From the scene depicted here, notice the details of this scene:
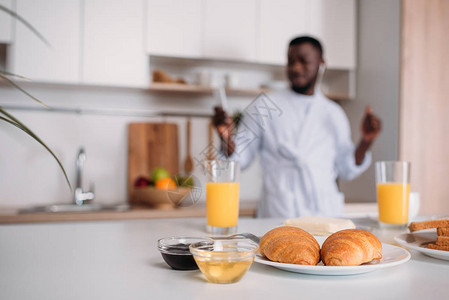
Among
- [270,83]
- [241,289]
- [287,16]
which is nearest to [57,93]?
[270,83]

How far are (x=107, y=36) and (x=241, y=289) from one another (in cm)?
227

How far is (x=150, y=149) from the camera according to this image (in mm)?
2910

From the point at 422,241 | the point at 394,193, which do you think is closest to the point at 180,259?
the point at 422,241

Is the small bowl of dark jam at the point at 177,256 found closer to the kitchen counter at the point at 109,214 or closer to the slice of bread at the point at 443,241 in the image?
the slice of bread at the point at 443,241

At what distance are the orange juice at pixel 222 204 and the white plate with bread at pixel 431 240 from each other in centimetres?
37

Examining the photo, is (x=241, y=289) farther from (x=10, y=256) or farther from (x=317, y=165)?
(x=317, y=165)

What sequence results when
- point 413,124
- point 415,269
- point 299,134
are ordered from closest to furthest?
point 415,269 → point 299,134 → point 413,124

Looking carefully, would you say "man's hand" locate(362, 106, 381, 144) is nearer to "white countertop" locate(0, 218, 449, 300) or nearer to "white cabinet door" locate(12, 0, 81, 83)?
"white countertop" locate(0, 218, 449, 300)

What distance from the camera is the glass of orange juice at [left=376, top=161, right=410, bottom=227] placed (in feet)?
3.74

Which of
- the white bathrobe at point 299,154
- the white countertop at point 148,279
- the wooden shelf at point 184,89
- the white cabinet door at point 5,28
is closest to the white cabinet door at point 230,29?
the wooden shelf at point 184,89

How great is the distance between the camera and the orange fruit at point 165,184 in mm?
2529

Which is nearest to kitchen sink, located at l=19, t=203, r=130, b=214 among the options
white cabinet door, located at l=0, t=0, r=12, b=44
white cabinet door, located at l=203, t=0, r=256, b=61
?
white cabinet door, located at l=0, t=0, r=12, b=44

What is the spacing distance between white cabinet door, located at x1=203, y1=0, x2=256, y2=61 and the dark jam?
2.18 meters

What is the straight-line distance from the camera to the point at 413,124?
110 inches
